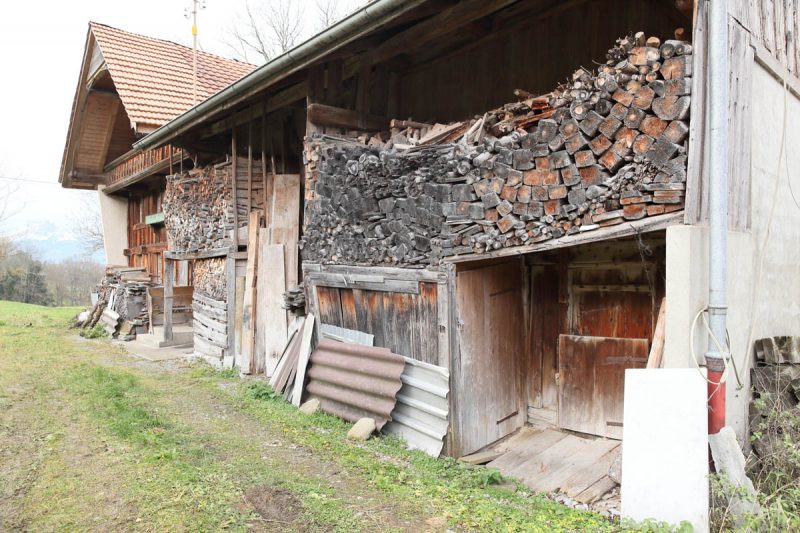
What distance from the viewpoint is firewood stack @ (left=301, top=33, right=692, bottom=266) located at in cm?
378

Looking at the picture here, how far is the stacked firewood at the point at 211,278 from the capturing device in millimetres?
10020

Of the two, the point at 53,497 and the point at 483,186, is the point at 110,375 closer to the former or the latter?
the point at 53,497

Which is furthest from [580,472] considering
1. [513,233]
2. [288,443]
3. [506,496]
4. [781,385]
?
[288,443]

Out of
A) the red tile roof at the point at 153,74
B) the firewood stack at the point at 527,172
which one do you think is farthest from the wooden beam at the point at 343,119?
the red tile roof at the point at 153,74

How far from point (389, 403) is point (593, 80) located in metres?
3.84

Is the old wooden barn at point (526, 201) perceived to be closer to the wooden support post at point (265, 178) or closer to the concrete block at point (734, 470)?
the wooden support post at point (265, 178)

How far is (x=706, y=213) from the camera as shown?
12.3ft

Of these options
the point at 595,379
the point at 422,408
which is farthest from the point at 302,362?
the point at 595,379

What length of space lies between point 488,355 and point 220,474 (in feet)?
9.61

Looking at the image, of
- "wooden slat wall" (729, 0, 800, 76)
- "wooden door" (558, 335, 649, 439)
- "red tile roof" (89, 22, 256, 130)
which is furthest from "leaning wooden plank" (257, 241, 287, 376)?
"wooden slat wall" (729, 0, 800, 76)

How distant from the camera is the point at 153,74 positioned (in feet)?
44.5

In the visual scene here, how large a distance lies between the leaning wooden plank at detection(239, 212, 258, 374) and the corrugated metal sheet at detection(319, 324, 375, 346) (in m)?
2.29

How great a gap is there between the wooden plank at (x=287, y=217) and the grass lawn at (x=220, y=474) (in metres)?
2.12

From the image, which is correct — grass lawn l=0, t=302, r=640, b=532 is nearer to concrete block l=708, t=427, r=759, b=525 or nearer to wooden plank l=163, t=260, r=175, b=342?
concrete block l=708, t=427, r=759, b=525
